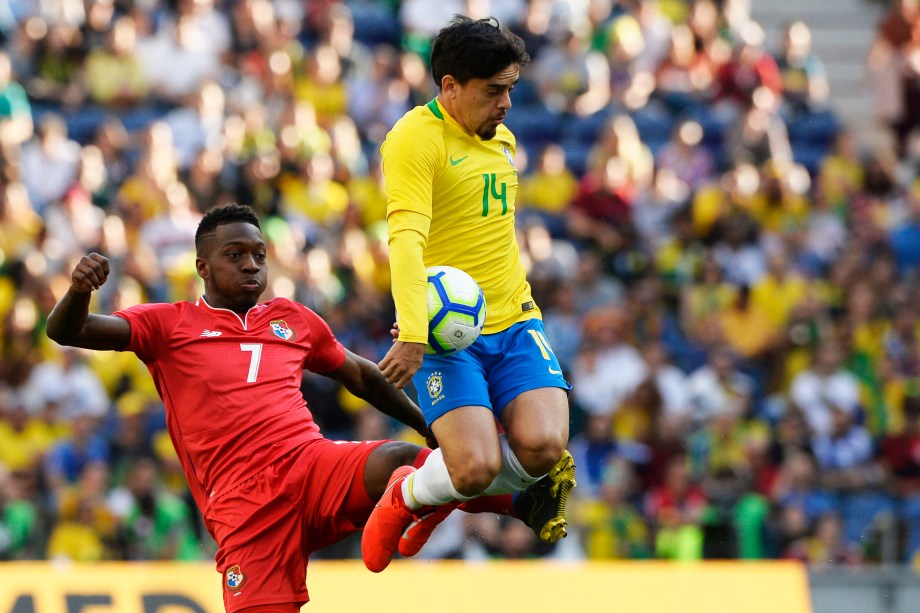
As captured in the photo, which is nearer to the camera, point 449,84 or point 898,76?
point 449,84

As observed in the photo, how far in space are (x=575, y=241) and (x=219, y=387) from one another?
7.93 metres

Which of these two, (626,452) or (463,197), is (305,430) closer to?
(463,197)

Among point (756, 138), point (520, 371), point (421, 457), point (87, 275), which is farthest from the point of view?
point (756, 138)

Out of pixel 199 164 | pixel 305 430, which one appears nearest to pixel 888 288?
pixel 199 164

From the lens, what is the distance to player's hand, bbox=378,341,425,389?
6.50 metres

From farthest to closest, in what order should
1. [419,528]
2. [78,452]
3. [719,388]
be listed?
1. [719,388]
2. [78,452]
3. [419,528]

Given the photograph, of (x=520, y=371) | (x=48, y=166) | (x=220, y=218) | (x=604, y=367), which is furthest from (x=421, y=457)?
(x=48, y=166)

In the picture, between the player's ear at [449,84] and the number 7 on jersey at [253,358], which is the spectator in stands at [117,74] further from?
the player's ear at [449,84]

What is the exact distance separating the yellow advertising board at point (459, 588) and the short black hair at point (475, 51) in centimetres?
360

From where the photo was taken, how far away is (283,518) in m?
6.96

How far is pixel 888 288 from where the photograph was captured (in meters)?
14.4

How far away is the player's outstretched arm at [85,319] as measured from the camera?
6492mm

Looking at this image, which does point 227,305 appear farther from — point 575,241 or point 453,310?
point 575,241

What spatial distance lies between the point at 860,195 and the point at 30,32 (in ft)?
27.9
